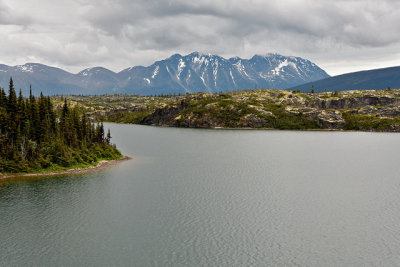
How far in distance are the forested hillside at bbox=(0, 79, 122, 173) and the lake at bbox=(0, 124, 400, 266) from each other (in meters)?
10.00

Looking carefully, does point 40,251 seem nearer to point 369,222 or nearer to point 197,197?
point 197,197

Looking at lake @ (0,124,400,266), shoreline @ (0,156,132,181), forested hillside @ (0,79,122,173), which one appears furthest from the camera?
forested hillside @ (0,79,122,173)

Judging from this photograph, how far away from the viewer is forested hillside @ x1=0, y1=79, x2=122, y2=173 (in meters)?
89.3

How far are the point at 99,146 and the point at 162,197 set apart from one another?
56.4m

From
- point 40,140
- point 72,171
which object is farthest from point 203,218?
point 40,140

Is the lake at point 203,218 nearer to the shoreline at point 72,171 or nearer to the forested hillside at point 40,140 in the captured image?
the shoreline at point 72,171

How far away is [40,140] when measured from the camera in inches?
3907

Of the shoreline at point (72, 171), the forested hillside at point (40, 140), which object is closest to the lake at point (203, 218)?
the shoreline at point (72, 171)

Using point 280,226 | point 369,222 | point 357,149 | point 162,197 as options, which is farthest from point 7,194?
point 357,149

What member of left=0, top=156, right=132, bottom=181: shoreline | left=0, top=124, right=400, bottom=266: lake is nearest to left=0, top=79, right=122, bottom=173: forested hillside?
left=0, top=156, right=132, bottom=181: shoreline

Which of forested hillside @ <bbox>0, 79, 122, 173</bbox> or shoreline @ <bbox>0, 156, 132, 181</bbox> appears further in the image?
forested hillside @ <bbox>0, 79, 122, 173</bbox>

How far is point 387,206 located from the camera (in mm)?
67438

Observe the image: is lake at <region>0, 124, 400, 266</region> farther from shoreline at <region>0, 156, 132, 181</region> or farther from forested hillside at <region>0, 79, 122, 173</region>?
forested hillside at <region>0, 79, 122, 173</region>

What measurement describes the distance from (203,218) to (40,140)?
220ft
